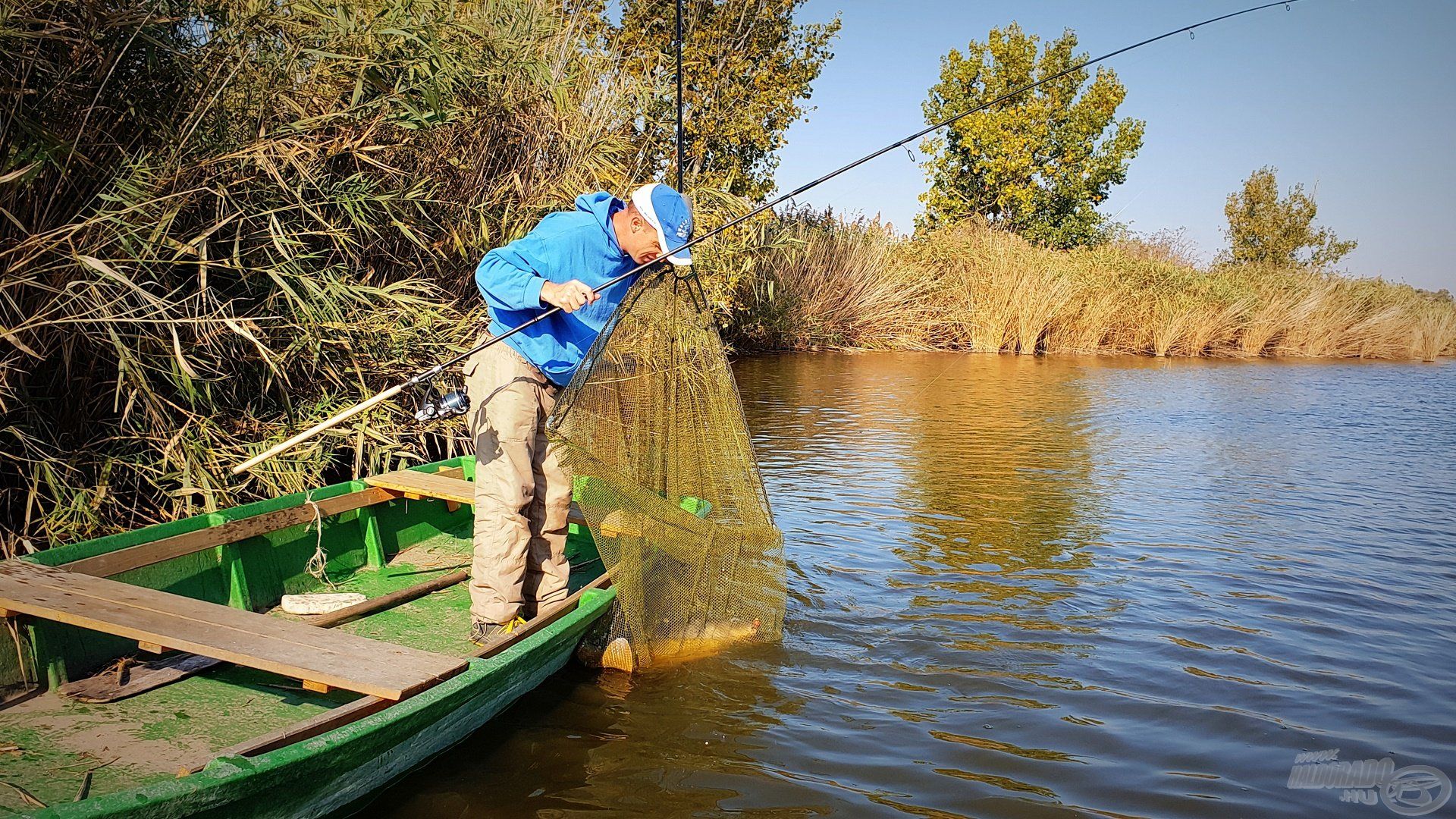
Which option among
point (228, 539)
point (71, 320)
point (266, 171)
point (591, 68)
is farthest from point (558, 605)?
point (591, 68)

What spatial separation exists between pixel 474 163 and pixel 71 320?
11.9 ft

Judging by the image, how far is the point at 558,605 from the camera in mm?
4086

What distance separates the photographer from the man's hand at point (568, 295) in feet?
12.2

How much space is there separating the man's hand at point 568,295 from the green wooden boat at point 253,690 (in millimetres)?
1257

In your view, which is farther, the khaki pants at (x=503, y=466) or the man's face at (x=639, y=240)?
the man's face at (x=639, y=240)

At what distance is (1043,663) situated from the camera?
4.62 m

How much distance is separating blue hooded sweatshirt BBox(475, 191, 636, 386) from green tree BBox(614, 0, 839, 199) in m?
11.7

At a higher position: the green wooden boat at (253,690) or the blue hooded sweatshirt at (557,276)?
the blue hooded sweatshirt at (557,276)

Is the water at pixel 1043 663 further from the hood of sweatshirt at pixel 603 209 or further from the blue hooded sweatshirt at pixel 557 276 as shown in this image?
the hood of sweatshirt at pixel 603 209

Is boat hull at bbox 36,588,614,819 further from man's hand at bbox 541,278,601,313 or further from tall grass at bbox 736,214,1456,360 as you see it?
tall grass at bbox 736,214,1456,360

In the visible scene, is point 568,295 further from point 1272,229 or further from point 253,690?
point 1272,229

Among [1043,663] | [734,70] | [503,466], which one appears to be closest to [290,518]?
[503,466]

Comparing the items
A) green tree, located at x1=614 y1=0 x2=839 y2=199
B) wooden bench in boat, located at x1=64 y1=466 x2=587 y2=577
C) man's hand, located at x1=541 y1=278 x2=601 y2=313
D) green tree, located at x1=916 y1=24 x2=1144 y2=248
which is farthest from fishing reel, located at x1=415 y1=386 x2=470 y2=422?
green tree, located at x1=916 y1=24 x2=1144 y2=248

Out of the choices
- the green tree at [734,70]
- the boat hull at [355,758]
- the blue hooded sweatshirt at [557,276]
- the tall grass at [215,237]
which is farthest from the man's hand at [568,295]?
the green tree at [734,70]
